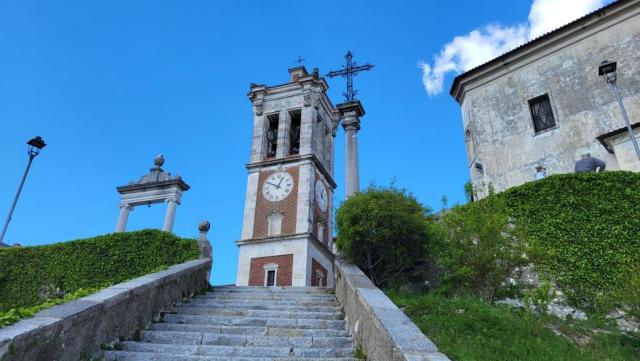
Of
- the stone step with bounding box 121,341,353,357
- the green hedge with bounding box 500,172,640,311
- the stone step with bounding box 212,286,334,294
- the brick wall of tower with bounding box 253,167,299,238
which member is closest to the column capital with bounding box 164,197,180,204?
the brick wall of tower with bounding box 253,167,299,238

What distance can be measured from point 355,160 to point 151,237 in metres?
11.1

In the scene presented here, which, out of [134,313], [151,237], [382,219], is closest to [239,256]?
[151,237]

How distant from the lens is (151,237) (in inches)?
658

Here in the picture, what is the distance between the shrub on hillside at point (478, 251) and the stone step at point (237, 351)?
5189mm

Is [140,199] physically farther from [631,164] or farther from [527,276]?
[631,164]

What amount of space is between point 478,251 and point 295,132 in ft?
56.4

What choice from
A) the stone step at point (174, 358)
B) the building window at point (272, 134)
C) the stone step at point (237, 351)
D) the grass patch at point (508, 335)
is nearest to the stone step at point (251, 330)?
the stone step at point (237, 351)

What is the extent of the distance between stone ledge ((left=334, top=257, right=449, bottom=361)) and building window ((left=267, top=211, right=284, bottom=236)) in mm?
13679

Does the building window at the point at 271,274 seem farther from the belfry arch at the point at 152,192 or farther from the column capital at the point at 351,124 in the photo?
the column capital at the point at 351,124

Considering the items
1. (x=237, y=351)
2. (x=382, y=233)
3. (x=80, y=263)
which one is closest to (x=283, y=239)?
(x=80, y=263)

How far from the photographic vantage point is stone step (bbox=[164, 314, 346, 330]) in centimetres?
805

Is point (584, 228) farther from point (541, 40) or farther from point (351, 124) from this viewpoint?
point (351, 124)

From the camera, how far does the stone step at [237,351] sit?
662 centimetres

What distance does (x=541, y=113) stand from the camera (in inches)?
873
